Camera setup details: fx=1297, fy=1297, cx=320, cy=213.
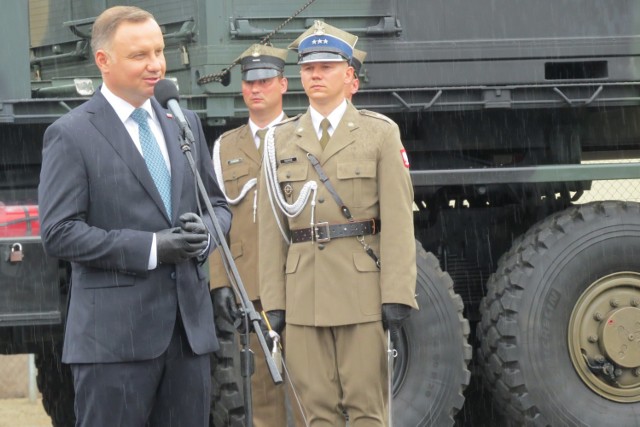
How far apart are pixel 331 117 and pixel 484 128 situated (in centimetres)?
197

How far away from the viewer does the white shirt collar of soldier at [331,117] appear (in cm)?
500

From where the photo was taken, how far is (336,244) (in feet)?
16.1

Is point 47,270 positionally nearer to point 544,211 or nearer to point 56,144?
point 56,144

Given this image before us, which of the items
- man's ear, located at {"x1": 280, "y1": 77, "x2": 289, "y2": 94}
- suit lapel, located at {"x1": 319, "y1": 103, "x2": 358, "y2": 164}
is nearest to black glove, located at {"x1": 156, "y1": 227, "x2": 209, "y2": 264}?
Result: suit lapel, located at {"x1": 319, "y1": 103, "x2": 358, "y2": 164}

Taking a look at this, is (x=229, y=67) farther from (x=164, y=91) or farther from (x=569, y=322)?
(x=164, y=91)

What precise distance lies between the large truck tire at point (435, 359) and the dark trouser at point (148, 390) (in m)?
2.41

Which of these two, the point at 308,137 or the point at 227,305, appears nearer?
the point at 227,305

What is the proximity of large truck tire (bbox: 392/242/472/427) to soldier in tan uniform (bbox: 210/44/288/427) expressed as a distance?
2.38 ft

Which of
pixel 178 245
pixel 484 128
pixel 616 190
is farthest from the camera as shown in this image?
pixel 616 190

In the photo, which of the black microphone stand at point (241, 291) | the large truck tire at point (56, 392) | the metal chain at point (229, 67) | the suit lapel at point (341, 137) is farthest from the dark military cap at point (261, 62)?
the large truck tire at point (56, 392)

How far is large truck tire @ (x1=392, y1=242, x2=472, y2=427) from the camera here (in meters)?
6.14

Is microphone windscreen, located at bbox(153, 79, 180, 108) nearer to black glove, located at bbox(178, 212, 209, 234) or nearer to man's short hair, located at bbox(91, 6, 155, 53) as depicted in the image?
man's short hair, located at bbox(91, 6, 155, 53)

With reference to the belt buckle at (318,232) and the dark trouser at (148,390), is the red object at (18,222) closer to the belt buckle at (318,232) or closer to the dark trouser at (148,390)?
the belt buckle at (318,232)

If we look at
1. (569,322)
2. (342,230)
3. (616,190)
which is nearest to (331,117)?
(342,230)
